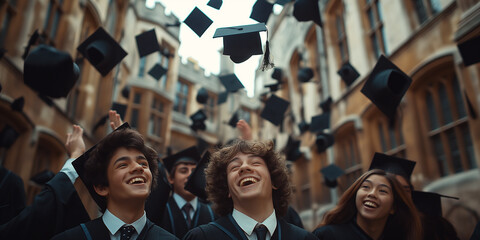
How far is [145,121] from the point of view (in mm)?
13609

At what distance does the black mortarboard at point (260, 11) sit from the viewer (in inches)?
162

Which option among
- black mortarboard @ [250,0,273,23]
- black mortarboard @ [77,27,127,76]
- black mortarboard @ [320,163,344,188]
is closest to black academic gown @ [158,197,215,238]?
black mortarboard @ [77,27,127,76]

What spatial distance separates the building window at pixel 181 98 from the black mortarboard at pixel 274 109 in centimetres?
1328

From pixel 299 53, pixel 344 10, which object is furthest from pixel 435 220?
pixel 299 53

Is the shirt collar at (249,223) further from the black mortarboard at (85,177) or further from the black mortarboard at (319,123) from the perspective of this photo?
the black mortarboard at (319,123)

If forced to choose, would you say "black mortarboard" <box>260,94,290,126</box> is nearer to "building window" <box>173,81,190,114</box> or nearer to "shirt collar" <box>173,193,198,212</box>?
"shirt collar" <box>173,193,198,212</box>

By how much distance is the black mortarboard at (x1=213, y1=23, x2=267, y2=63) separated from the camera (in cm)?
304

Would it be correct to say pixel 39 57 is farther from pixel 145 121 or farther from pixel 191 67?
pixel 191 67

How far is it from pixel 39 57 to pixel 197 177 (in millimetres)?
1637

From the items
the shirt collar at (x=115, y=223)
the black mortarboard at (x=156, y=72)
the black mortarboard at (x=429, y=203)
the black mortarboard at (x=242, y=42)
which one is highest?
the black mortarboard at (x=156, y=72)

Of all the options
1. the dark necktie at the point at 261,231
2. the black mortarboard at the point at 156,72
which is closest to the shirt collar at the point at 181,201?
the dark necktie at the point at 261,231

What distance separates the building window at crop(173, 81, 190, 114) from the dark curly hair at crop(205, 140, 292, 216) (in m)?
15.0

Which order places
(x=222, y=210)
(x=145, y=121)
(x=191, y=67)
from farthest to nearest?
(x=191, y=67) → (x=145, y=121) → (x=222, y=210)

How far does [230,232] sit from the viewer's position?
1.88 meters
